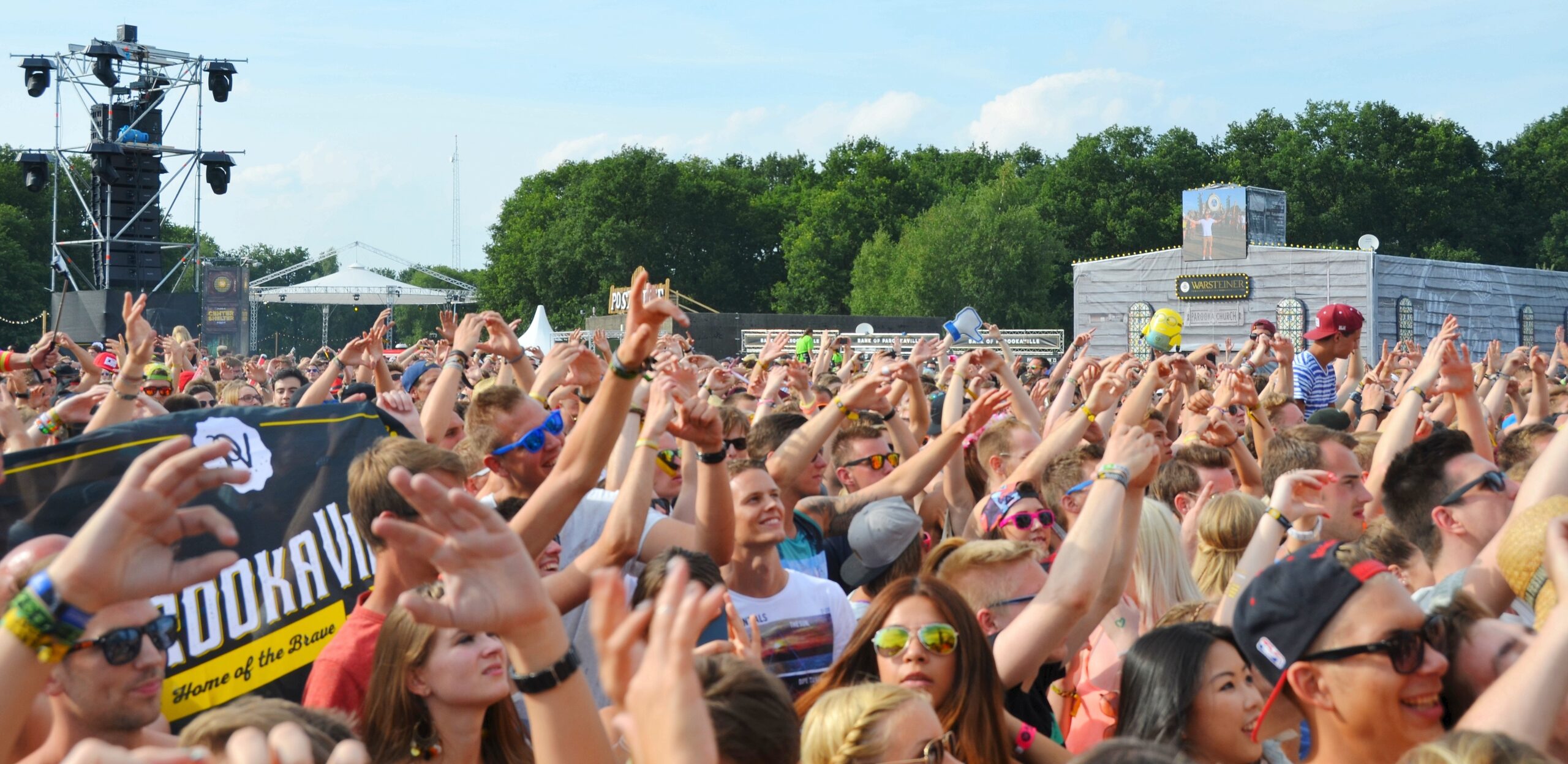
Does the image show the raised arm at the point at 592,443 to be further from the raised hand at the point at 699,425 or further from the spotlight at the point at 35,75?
the spotlight at the point at 35,75

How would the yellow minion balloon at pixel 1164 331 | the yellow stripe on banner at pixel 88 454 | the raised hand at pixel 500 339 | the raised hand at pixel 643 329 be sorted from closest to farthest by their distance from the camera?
the raised hand at pixel 643 329
the yellow stripe on banner at pixel 88 454
the raised hand at pixel 500 339
the yellow minion balloon at pixel 1164 331

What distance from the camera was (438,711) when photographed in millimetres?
3139

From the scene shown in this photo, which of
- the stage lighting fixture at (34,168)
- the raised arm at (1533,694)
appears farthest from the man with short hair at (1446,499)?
the stage lighting fixture at (34,168)

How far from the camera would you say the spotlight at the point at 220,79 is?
97.1 feet

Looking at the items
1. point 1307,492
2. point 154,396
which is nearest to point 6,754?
point 1307,492

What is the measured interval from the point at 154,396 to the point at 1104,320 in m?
37.2

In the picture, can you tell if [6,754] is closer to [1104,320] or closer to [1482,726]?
[1482,726]

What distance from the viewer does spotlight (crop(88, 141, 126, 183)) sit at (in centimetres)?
2791

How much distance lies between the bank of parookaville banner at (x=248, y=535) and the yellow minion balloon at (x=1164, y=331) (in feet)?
27.6

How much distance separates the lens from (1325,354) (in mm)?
9773

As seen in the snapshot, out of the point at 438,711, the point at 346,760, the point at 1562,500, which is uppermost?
the point at 1562,500

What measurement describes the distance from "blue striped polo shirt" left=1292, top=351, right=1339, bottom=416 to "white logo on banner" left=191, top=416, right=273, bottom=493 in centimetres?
760

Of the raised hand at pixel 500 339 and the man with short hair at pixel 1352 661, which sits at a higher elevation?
the raised hand at pixel 500 339

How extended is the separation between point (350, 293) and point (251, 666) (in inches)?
2602
